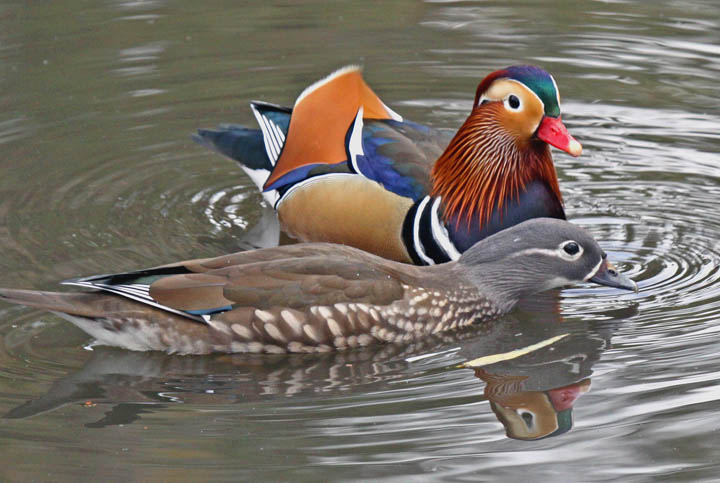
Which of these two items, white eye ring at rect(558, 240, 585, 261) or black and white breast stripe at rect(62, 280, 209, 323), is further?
white eye ring at rect(558, 240, 585, 261)

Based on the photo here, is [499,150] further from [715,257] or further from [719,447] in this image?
[719,447]

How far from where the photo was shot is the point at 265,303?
6.26 m

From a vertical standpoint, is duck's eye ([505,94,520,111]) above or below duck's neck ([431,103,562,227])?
above

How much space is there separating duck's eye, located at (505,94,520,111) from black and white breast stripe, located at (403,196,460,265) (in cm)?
71

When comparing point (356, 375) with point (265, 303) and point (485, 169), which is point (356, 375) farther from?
point (485, 169)

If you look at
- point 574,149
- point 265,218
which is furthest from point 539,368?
point 265,218

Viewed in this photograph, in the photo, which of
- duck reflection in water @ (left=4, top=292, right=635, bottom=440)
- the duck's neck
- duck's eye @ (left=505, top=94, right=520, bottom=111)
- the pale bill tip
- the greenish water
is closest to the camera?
the greenish water

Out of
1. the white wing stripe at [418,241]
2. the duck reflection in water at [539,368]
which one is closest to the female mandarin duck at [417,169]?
the white wing stripe at [418,241]

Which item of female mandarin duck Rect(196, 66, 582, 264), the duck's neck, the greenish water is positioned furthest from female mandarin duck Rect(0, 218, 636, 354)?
the duck's neck

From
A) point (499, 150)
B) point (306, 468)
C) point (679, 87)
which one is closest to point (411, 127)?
point (499, 150)

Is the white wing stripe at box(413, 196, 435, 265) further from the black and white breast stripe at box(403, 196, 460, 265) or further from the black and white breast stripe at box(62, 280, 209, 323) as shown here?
the black and white breast stripe at box(62, 280, 209, 323)

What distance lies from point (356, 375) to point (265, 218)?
2463mm

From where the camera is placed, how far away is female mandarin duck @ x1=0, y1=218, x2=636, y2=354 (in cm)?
620

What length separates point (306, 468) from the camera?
5.05 meters
